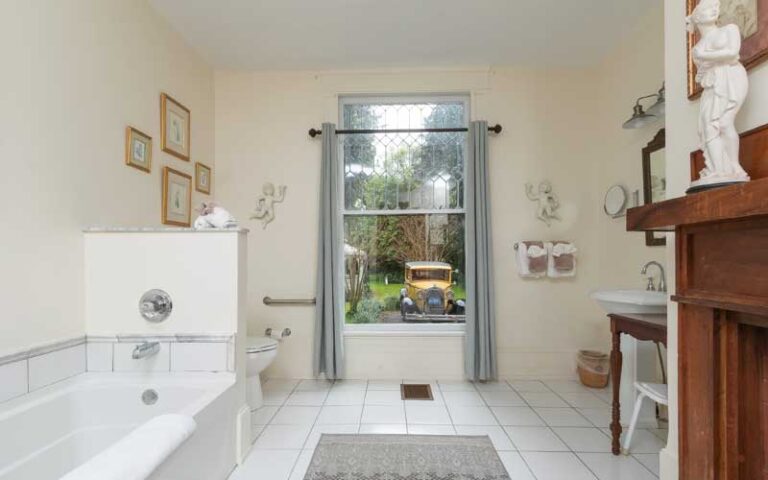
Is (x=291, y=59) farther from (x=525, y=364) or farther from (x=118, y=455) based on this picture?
(x=525, y=364)

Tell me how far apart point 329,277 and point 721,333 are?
221cm

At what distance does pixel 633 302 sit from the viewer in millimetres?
1850

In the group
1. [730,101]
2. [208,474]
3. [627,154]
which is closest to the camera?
[730,101]

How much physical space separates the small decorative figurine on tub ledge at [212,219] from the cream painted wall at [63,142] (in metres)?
0.52

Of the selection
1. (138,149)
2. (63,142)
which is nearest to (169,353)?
(63,142)

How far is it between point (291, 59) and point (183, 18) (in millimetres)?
748

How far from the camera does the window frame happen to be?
2926mm

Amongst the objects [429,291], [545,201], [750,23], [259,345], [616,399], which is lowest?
[616,399]

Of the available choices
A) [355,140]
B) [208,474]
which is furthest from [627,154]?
[208,474]

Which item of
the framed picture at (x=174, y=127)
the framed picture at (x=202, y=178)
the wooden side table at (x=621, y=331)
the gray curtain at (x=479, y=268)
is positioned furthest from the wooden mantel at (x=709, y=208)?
the framed picture at (x=202, y=178)

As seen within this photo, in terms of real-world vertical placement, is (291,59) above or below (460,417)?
above

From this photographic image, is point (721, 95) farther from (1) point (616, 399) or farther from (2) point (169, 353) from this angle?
(2) point (169, 353)

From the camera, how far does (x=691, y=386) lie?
1.22m

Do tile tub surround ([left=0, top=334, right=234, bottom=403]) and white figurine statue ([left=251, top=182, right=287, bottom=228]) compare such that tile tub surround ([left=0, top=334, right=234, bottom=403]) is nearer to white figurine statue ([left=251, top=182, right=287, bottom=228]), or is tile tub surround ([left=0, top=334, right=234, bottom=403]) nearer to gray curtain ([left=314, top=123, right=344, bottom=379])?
gray curtain ([left=314, top=123, right=344, bottom=379])
